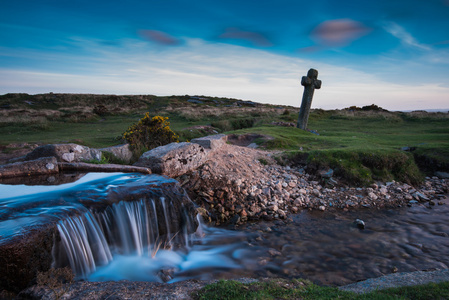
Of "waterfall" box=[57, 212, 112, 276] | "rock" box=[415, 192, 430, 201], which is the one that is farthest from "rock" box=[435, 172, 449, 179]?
"waterfall" box=[57, 212, 112, 276]

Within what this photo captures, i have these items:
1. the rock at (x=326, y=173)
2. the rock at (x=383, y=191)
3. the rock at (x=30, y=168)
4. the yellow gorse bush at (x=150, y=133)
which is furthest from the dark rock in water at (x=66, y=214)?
the rock at (x=383, y=191)

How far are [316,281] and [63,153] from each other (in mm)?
7471

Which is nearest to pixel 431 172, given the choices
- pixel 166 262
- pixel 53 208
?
pixel 166 262

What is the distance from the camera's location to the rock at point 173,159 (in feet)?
24.4

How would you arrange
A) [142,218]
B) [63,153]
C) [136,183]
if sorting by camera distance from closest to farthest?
[142,218] < [136,183] < [63,153]

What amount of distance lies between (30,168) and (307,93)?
18.0 meters

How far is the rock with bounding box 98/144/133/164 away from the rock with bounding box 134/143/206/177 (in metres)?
2.22

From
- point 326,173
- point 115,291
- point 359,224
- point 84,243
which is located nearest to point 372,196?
point 326,173

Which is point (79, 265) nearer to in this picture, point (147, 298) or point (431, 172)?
point (147, 298)

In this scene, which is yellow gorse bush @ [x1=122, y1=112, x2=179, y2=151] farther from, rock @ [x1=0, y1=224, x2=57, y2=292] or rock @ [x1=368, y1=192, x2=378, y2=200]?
rock @ [x1=368, y1=192, x2=378, y2=200]

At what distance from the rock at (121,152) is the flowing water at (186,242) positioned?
320 centimetres

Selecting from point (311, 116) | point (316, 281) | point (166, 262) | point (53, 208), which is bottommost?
point (166, 262)

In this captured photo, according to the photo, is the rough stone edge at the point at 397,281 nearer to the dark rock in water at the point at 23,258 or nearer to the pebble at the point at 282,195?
the pebble at the point at 282,195

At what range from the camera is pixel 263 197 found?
8000mm
